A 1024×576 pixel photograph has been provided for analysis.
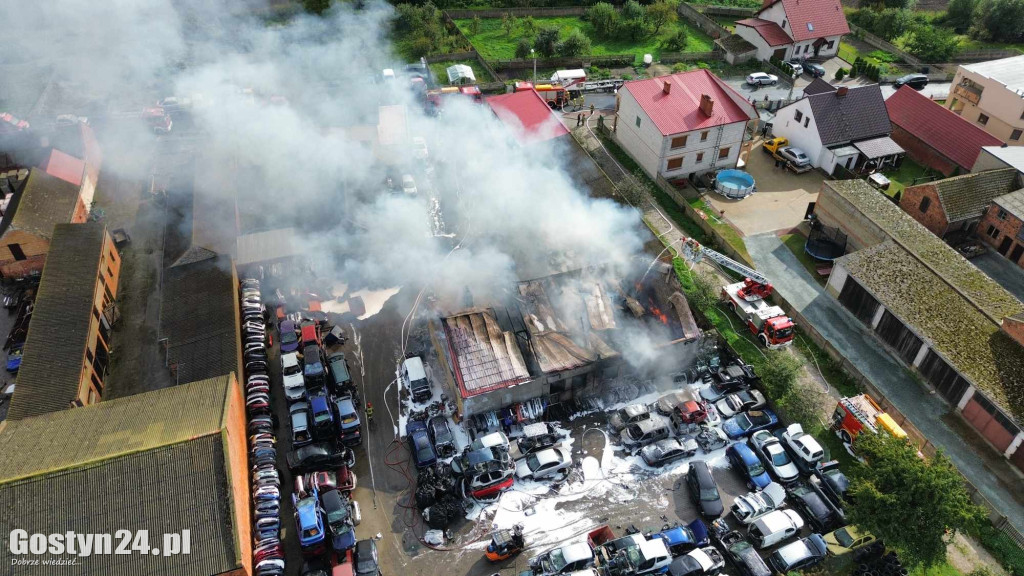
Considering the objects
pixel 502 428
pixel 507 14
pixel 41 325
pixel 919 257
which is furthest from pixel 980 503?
pixel 507 14

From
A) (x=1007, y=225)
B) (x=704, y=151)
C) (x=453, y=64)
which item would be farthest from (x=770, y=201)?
(x=453, y=64)

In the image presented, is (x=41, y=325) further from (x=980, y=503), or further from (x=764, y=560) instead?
(x=980, y=503)

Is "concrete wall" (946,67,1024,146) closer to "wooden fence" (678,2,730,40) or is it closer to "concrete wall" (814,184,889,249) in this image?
"concrete wall" (814,184,889,249)

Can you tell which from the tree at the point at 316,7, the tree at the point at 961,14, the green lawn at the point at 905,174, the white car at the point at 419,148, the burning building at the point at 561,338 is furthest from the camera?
the tree at the point at 961,14

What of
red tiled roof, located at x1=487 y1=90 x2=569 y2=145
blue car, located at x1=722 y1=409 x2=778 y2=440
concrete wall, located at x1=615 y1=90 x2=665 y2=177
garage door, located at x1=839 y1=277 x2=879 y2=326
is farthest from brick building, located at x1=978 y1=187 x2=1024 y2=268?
red tiled roof, located at x1=487 y1=90 x2=569 y2=145

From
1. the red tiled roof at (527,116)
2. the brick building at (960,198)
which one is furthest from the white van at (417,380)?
the brick building at (960,198)

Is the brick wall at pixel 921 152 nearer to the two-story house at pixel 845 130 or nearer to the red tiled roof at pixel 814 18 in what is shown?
the two-story house at pixel 845 130
